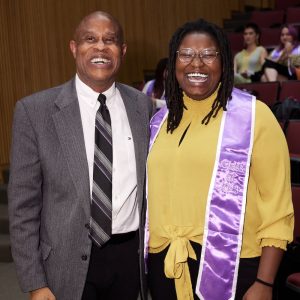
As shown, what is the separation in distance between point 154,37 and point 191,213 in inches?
237

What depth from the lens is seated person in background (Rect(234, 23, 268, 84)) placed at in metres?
6.43

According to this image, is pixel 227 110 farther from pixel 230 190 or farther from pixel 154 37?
pixel 154 37

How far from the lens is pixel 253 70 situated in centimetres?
646

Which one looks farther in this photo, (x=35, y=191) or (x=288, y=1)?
(x=288, y=1)

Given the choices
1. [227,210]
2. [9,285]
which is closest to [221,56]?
[227,210]

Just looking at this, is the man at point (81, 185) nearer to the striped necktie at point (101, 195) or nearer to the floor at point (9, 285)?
the striped necktie at point (101, 195)

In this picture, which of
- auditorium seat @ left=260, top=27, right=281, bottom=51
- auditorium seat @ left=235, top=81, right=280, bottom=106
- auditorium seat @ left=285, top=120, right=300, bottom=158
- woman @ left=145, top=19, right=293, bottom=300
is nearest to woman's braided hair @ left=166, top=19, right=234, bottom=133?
woman @ left=145, top=19, right=293, bottom=300

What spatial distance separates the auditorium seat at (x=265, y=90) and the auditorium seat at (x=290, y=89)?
48 millimetres

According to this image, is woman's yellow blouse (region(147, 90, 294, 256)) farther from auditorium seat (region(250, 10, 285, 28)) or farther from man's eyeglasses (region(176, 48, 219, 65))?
auditorium seat (region(250, 10, 285, 28))

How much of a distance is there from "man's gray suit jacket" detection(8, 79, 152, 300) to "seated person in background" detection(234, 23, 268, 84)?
4752mm

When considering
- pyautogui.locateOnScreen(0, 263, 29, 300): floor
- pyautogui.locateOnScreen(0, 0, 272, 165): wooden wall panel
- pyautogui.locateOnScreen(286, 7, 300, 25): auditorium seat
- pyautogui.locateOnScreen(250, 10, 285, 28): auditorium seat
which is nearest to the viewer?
pyautogui.locateOnScreen(0, 263, 29, 300): floor

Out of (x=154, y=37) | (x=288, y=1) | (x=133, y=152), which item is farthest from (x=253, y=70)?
(x=133, y=152)

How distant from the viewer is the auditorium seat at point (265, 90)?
5.14 meters

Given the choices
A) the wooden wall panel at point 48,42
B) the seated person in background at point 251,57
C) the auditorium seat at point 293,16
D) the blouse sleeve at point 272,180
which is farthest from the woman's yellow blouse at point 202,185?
the auditorium seat at point 293,16
